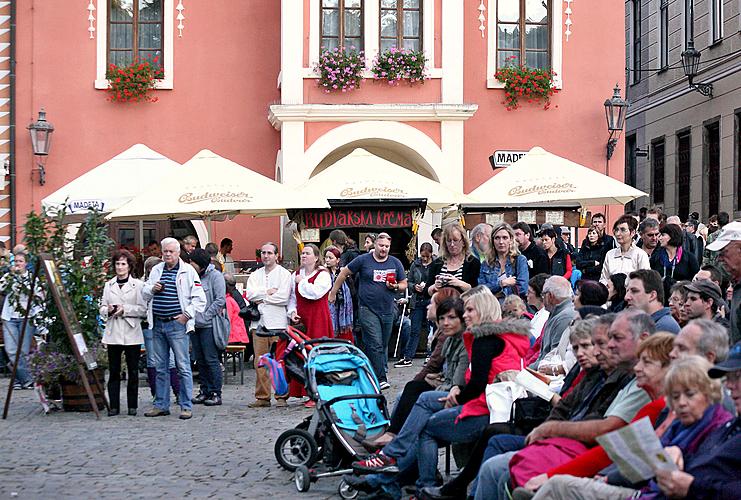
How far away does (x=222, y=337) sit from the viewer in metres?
13.6

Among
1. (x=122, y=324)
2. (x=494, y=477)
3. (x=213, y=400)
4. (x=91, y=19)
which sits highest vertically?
(x=91, y=19)

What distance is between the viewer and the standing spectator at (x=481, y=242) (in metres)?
12.1

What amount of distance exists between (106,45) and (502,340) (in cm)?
1621

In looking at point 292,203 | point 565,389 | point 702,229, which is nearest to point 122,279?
point 292,203

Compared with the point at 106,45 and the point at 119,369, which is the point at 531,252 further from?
the point at 106,45

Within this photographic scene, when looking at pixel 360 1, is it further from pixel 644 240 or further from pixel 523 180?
pixel 644 240

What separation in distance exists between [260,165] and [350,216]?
646 centimetres

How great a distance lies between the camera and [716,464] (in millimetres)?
5188

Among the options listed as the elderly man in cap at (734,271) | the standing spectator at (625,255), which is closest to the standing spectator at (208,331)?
the standing spectator at (625,255)

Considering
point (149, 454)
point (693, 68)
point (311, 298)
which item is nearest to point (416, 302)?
point (311, 298)

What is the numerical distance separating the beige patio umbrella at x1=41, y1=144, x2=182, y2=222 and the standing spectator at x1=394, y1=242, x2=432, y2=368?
3.59 meters

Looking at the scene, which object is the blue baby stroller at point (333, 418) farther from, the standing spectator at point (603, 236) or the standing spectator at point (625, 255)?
the standing spectator at point (603, 236)

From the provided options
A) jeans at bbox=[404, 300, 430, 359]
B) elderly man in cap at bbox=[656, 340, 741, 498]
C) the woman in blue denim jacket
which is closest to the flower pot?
the woman in blue denim jacket

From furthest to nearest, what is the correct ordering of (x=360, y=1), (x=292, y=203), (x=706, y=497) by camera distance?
(x=360, y=1) → (x=292, y=203) → (x=706, y=497)
